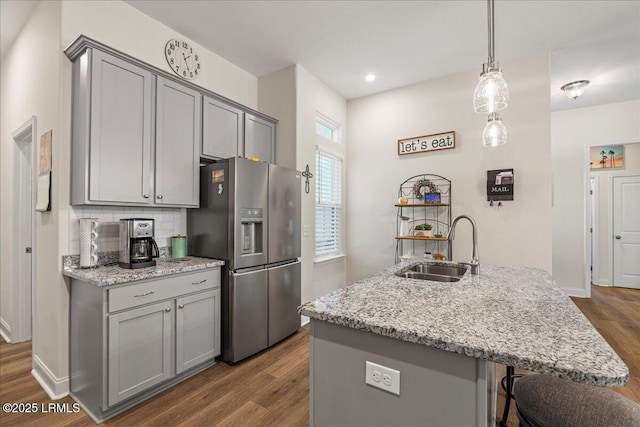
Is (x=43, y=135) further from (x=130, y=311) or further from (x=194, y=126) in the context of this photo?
(x=130, y=311)

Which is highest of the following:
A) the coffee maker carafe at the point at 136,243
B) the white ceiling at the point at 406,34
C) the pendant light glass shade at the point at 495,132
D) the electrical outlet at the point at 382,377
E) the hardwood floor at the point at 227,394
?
the white ceiling at the point at 406,34

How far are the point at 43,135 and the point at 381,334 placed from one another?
9.72 feet

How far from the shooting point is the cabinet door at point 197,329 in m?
2.26

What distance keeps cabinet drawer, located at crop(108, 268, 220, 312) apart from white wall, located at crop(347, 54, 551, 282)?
2.46m

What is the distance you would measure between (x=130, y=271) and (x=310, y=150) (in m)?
2.38

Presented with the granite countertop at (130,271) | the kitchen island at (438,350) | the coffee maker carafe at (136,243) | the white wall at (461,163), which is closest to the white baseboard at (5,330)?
the granite countertop at (130,271)

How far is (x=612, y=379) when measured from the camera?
2.37 feet

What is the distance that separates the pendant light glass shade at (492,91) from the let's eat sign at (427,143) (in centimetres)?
214

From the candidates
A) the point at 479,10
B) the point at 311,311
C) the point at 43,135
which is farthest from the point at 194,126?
the point at 479,10

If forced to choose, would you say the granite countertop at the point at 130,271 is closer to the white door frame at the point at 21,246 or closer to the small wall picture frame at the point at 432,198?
the white door frame at the point at 21,246

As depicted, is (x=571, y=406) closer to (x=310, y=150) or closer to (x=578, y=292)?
(x=310, y=150)

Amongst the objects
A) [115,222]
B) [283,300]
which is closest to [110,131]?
[115,222]

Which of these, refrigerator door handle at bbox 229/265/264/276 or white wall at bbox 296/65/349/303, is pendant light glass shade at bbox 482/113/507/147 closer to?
white wall at bbox 296/65/349/303

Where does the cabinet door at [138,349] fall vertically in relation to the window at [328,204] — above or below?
below
